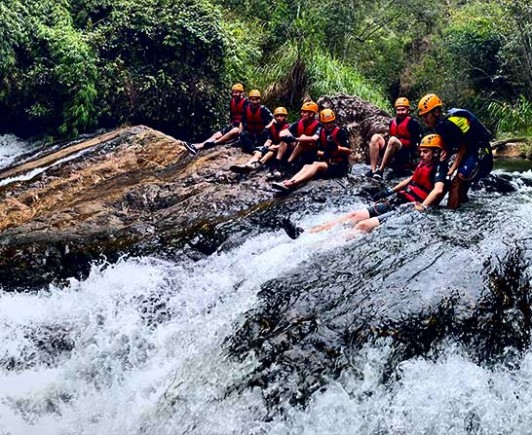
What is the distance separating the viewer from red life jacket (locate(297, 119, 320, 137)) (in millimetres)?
9227

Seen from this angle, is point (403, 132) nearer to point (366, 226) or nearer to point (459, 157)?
point (459, 157)

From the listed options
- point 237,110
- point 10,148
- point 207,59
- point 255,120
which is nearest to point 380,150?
point 255,120

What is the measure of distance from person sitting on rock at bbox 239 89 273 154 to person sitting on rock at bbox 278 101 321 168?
1031 millimetres

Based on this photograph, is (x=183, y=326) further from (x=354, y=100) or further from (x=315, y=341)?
(x=354, y=100)

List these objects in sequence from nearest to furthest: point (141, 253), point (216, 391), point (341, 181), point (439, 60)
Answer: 1. point (216, 391)
2. point (141, 253)
3. point (341, 181)
4. point (439, 60)

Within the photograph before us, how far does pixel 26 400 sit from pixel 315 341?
7.84 ft

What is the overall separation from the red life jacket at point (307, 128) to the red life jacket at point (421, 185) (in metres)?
2.30

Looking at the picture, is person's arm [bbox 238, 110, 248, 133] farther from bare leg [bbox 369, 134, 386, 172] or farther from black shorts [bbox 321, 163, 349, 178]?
bare leg [bbox 369, 134, 386, 172]

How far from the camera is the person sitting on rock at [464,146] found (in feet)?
23.6

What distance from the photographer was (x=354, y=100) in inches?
485

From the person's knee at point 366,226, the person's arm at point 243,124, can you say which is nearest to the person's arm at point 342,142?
the person's arm at point 243,124

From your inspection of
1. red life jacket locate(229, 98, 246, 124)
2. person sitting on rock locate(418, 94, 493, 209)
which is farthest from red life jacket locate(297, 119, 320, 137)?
person sitting on rock locate(418, 94, 493, 209)

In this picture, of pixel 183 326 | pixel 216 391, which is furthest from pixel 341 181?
pixel 216 391

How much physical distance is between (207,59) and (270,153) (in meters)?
5.32
